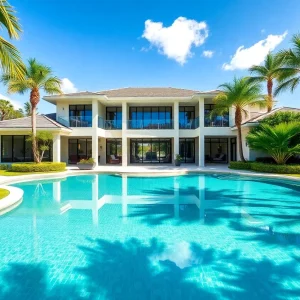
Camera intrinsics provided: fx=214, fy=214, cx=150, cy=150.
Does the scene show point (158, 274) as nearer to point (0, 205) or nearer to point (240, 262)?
point (240, 262)

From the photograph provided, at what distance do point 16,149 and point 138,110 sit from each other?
14.0m

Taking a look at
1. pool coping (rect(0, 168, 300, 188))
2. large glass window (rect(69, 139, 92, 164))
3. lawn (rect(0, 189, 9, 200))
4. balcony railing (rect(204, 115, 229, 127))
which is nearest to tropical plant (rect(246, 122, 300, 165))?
pool coping (rect(0, 168, 300, 188))

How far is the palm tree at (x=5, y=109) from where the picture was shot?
1699 inches

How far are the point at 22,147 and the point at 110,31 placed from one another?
15088mm

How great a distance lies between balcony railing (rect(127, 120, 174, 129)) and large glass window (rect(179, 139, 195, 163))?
3.61 meters

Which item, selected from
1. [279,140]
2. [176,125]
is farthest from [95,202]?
[176,125]

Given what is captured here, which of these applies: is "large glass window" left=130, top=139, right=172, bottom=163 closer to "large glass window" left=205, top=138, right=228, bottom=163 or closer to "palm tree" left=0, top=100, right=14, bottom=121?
"large glass window" left=205, top=138, right=228, bottom=163

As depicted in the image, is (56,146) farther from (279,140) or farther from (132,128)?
(279,140)

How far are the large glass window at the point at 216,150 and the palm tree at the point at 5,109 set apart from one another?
4093 cm

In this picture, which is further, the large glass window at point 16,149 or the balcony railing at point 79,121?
the balcony railing at point 79,121

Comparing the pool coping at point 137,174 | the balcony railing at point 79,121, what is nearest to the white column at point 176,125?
the pool coping at point 137,174

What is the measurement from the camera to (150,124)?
23578mm

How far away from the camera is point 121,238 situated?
5.92 m

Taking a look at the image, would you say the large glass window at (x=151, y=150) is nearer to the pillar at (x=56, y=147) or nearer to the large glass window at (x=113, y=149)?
the large glass window at (x=113, y=149)
